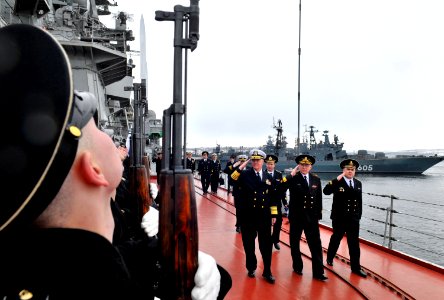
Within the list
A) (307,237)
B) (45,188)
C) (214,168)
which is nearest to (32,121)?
(45,188)

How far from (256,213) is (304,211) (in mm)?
827

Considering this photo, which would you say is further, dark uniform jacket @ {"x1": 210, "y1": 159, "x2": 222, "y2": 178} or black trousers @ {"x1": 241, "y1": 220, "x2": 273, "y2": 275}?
dark uniform jacket @ {"x1": 210, "y1": 159, "x2": 222, "y2": 178}

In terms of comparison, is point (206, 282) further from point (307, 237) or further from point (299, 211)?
point (299, 211)

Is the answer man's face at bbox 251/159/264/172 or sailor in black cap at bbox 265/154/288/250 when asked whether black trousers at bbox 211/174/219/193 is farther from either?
man's face at bbox 251/159/264/172

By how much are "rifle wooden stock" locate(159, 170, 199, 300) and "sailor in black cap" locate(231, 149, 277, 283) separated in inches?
143

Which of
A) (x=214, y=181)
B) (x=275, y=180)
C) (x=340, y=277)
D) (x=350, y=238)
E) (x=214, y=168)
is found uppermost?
(x=275, y=180)

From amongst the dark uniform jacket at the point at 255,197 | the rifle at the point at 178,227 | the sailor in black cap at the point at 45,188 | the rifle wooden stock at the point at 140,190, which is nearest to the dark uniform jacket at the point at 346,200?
the dark uniform jacket at the point at 255,197

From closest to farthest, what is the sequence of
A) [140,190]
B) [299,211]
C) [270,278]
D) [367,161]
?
[140,190] < [270,278] < [299,211] < [367,161]

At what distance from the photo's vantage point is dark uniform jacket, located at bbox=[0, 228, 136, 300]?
77 centimetres

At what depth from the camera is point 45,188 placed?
A: 78 centimetres

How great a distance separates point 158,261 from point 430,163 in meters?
62.7

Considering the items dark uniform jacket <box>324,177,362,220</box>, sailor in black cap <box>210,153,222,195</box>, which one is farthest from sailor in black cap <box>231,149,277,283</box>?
sailor in black cap <box>210,153,222,195</box>

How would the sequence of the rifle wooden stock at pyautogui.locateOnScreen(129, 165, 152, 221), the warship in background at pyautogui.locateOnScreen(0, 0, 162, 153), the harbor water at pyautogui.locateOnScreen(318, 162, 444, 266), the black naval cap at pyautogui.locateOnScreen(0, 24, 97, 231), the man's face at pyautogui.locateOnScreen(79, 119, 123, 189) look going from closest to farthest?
1. the black naval cap at pyautogui.locateOnScreen(0, 24, 97, 231)
2. the man's face at pyautogui.locateOnScreen(79, 119, 123, 189)
3. the rifle wooden stock at pyautogui.locateOnScreen(129, 165, 152, 221)
4. the harbor water at pyautogui.locateOnScreen(318, 162, 444, 266)
5. the warship in background at pyautogui.locateOnScreen(0, 0, 162, 153)

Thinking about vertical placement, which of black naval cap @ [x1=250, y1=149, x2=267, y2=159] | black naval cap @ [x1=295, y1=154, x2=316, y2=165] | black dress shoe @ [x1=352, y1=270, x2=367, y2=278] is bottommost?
black dress shoe @ [x1=352, y1=270, x2=367, y2=278]
